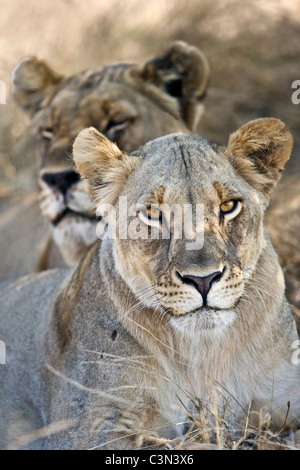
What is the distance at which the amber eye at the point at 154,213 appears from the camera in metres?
3.35

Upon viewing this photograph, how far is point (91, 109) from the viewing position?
5.23 metres

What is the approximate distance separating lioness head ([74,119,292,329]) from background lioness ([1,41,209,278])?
116 centimetres

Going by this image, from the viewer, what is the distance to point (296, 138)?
27.8ft

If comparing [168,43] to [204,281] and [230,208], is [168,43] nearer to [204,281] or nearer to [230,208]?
[230,208]

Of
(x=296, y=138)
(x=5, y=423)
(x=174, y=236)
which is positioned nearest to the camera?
(x=174, y=236)

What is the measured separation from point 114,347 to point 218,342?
1.66 feet

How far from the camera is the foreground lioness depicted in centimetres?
324

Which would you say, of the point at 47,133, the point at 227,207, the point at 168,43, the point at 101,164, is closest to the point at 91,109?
the point at 47,133

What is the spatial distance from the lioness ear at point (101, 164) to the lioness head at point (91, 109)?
1070mm

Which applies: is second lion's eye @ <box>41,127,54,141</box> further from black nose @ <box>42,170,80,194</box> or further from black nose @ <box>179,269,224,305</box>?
→ black nose @ <box>179,269,224,305</box>

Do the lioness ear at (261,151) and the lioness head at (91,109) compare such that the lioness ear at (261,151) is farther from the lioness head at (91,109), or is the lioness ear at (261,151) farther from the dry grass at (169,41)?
the dry grass at (169,41)
